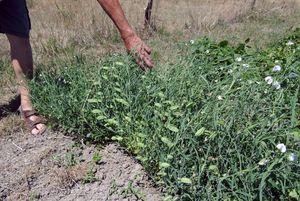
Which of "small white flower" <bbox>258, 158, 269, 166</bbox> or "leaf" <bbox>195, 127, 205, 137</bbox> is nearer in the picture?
"small white flower" <bbox>258, 158, 269, 166</bbox>

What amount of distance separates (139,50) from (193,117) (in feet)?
2.25

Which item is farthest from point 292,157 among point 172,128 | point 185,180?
point 172,128

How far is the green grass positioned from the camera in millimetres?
1993

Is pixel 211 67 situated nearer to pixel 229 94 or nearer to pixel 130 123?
pixel 229 94

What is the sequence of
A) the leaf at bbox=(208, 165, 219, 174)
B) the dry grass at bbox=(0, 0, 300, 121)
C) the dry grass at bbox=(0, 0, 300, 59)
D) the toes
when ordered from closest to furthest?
the leaf at bbox=(208, 165, 219, 174) → the toes → the dry grass at bbox=(0, 0, 300, 121) → the dry grass at bbox=(0, 0, 300, 59)

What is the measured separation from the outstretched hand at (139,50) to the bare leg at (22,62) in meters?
0.99

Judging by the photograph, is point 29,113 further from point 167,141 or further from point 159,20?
point 159,20

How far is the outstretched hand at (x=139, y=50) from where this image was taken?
2730 millimetres

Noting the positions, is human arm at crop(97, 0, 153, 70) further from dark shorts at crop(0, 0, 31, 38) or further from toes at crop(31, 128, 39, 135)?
toes at crop(31, 128, 39, 135)

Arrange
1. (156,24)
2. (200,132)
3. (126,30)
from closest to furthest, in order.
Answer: (200,132) → (126,30) → (156,24)

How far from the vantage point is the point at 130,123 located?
257cm

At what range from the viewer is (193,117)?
2.24 metres

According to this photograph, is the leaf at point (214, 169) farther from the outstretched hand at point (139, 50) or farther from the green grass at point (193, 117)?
the outstretched hand at point (139, 50)

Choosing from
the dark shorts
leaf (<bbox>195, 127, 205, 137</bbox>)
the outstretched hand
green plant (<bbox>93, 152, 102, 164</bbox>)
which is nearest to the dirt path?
green plant (<bbox>93, 152, 102, 164</bbox>)
